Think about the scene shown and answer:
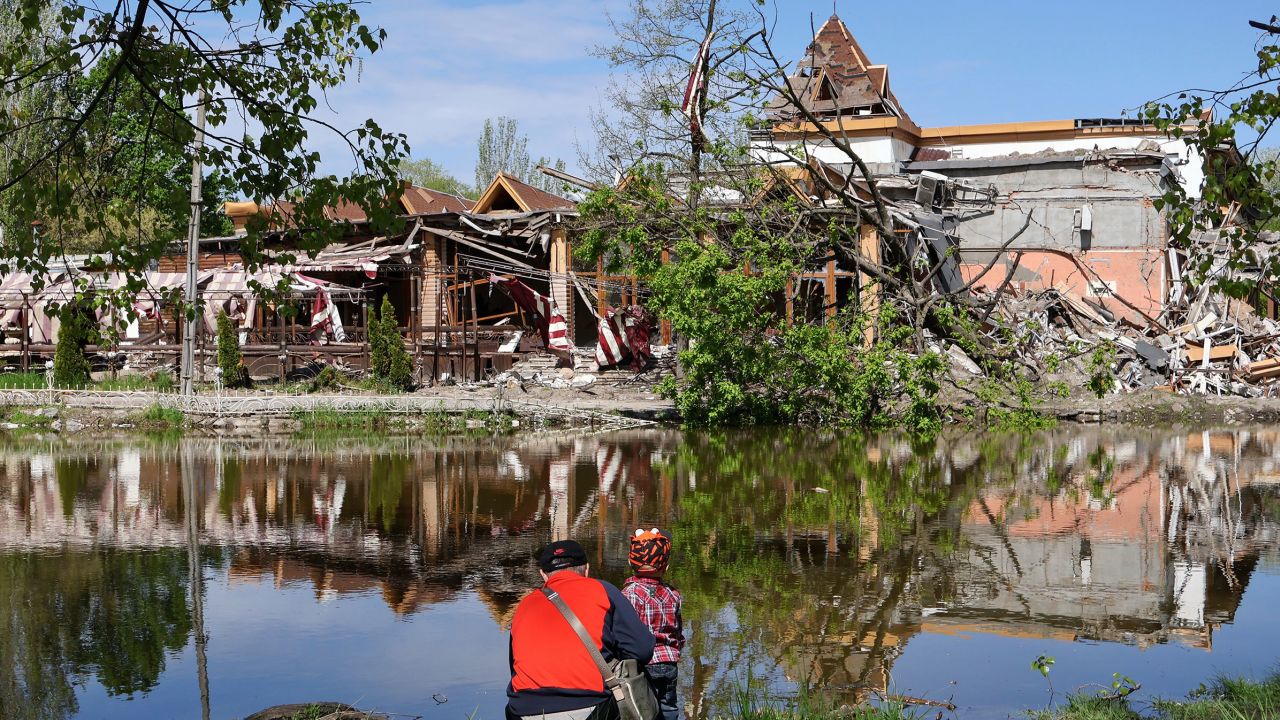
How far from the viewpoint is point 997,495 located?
15750 mm

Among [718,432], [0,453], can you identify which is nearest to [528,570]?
[718,432]

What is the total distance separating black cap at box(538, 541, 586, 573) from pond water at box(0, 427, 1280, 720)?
266 cm

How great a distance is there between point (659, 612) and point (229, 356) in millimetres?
25483

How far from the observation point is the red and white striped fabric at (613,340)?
3061 centimetres

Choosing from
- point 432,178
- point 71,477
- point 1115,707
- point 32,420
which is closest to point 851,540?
point 1115,707

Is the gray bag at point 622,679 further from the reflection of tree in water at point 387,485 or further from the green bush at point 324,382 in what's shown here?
the green bush at point 324,382

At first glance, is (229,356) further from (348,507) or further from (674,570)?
(674,570)

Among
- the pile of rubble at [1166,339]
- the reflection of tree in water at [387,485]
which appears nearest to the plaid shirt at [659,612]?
the reflection of tree in water at [387,485]

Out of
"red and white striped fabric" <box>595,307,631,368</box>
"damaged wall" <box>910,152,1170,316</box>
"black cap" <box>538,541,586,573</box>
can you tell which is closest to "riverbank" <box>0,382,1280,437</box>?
"red and white striped fabric" <box>595,307,631,368</box>

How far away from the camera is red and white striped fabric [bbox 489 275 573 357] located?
32219 mm

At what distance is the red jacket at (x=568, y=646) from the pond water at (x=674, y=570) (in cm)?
271

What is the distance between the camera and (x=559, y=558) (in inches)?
208

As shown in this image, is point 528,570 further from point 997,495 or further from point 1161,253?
point 1161,253

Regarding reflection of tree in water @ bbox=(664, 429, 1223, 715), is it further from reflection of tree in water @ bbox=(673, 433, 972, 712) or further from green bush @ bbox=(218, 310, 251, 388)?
green bush @ bbox=(218, 310, 251, 388)
